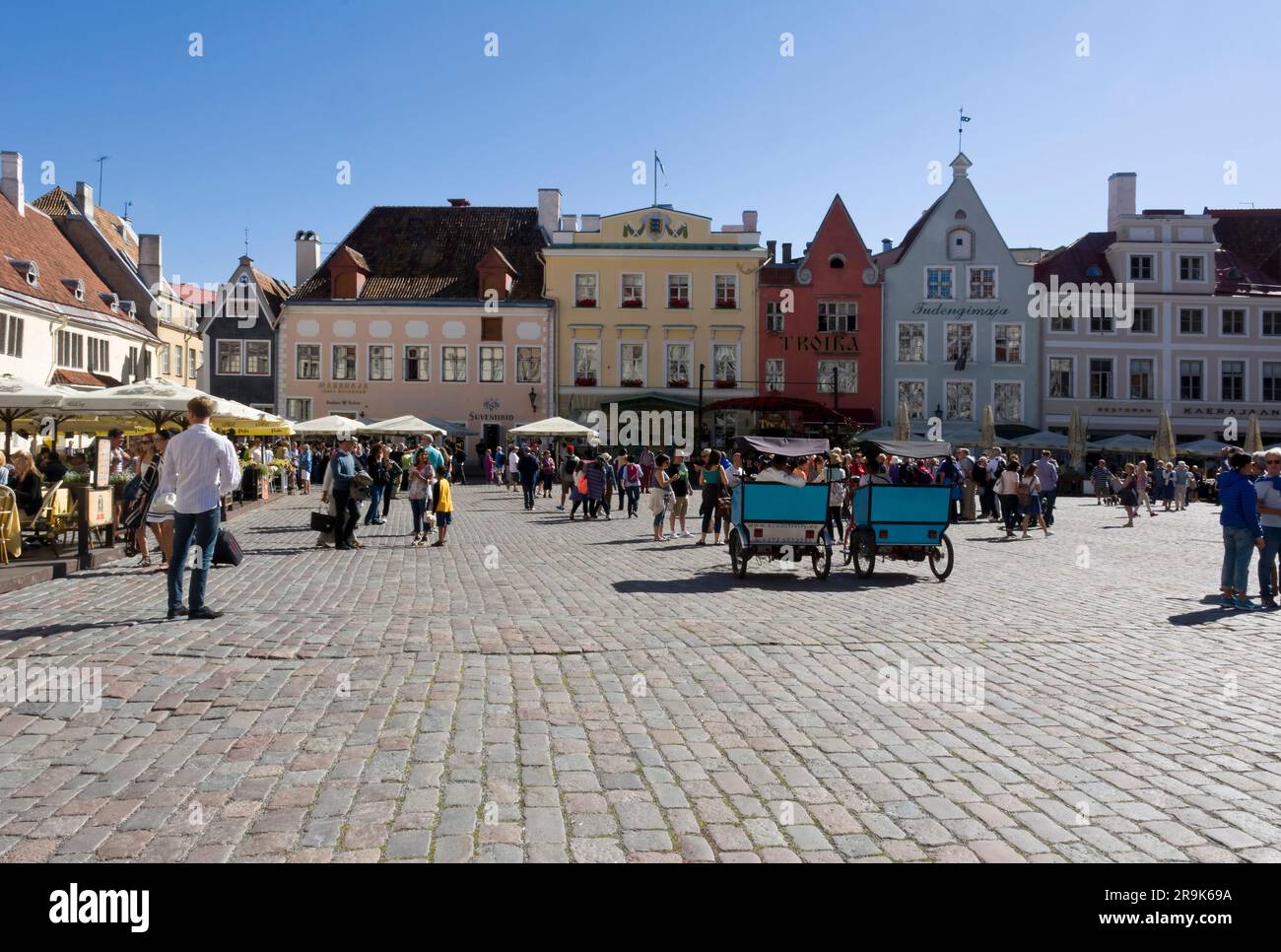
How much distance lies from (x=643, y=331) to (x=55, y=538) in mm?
36976

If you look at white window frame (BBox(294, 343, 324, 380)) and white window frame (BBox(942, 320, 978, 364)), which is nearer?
white window frame (BBox(294, 343, 324, 380))

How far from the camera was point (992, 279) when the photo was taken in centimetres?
4869

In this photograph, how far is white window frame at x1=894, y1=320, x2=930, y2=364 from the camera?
48594 millimetres

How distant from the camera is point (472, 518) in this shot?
23.8 m

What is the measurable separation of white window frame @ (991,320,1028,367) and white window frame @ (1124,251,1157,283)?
17.1 ft

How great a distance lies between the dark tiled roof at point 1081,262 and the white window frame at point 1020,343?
2797 millimetres

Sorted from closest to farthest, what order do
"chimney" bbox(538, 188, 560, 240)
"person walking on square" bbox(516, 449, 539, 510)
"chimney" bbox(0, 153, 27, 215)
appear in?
1. "person walking on square" bbox(516, 449, 539, 510)
2. "chimney" bbox(0, 153, 27, 215)
3. "chimney" bbox(538, 188, 560, 240)

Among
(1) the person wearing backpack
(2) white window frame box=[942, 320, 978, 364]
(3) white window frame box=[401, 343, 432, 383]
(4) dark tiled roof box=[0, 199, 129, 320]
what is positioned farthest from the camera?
(2) white window frame box=[942, 320, 978, 364]

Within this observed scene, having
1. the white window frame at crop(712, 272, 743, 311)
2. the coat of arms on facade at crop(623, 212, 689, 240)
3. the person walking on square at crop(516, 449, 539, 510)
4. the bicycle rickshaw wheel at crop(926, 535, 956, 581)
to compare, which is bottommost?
the bicycle rickshaw wheel at crop(926, 535, 956, 581)

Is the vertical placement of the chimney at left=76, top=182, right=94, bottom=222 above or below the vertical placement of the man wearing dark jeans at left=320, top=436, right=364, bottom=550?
above

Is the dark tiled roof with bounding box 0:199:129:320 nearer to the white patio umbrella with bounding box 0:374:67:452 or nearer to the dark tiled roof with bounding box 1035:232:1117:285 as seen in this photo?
the white patio umbrella with bounding box 0:374:67:452

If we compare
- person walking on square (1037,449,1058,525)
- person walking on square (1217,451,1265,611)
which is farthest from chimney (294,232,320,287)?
person walking on square (1217,451,1265,611)

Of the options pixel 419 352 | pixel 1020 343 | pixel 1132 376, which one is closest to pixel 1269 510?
pixel 1020 343
